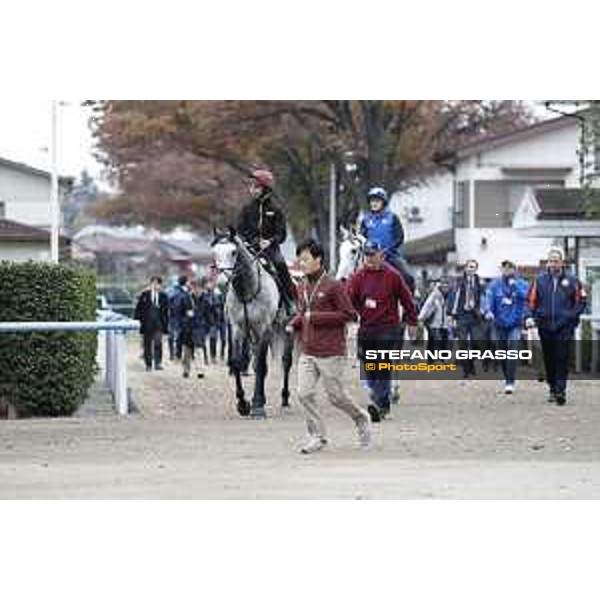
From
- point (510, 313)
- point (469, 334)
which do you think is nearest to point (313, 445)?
point (510, 313)

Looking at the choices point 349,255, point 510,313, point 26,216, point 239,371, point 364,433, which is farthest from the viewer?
point 26,216

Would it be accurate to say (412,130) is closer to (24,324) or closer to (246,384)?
(246,384)

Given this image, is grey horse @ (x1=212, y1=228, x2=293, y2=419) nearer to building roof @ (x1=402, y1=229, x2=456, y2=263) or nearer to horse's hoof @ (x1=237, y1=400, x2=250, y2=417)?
horse's hoof @ (x1=237, y1=400, x2=250, y2=417)

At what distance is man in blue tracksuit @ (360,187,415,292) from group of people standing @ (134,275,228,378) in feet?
31.0

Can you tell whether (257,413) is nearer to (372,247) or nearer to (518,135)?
(372,247)

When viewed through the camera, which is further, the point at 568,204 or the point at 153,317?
the point at 153,317

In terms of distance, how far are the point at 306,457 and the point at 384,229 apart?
4.84 metres

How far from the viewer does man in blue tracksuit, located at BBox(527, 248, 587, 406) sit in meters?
20.4

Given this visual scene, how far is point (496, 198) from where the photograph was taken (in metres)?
29.4

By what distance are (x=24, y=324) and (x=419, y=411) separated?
16.3 feet

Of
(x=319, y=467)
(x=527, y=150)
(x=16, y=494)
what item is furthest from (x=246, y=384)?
(x=16, y=494)

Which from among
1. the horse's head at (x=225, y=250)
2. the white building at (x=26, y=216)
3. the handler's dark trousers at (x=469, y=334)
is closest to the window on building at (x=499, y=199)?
the handler's dark trousers at (x=469, y=334)

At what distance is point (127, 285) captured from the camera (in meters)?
64.4

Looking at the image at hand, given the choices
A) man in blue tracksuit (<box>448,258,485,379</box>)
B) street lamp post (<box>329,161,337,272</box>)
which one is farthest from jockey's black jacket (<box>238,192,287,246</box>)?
man in blue tracksuit (<box>448,258,485,379</box>)
